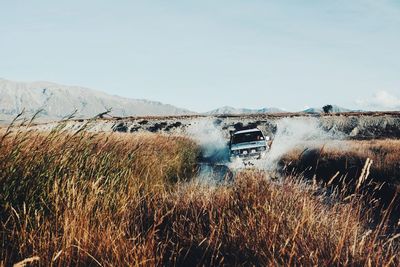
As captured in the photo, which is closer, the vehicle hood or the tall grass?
the tall grass

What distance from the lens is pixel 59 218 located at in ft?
15.0

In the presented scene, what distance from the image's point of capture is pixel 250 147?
21219 millimetres

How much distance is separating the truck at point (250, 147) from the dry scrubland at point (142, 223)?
13857 mm

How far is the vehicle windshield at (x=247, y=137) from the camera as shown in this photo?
22.2 meters

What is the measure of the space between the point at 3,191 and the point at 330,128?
5526 cm

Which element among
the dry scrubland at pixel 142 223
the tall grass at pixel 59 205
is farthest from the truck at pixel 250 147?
the tall grass at pixel 59 205

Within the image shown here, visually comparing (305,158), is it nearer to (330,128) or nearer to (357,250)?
(357,250)

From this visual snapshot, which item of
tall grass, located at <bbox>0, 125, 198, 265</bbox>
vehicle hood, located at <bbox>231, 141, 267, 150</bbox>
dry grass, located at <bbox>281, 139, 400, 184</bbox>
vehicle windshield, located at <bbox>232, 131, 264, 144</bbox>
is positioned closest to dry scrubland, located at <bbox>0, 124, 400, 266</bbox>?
tall grass, located at <bbox>0, 125, 198, 265</bbox>

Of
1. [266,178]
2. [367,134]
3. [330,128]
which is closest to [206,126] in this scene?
[330,128]

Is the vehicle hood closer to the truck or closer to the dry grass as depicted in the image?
the truck

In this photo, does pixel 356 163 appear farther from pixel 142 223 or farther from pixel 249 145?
pixel 142 223

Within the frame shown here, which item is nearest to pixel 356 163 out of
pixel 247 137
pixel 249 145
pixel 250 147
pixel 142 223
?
pixel 250 147

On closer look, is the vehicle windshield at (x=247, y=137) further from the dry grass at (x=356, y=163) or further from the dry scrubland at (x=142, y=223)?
the dry scrubland at (x=142, y=223)

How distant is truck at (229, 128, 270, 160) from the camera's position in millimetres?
21219
